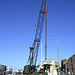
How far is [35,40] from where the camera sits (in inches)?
2400

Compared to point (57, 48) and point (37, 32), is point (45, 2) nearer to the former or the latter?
point (37, 32)

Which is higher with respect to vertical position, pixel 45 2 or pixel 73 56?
pixel 45 2

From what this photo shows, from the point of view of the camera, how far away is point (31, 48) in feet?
219

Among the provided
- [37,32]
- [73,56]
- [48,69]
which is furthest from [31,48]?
[73,56]

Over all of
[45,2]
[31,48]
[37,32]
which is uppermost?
[45,2]

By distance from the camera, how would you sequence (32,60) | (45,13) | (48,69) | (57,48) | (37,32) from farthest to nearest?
(32,60) → (37,32) → (45,13) → (48,69) → (57,48)

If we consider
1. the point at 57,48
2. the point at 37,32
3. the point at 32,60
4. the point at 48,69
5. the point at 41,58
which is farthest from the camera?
the point at 41,58

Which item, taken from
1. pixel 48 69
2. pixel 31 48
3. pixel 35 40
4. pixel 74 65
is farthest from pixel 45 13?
pixel 74 65

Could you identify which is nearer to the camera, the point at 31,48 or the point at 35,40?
the point at 35,40

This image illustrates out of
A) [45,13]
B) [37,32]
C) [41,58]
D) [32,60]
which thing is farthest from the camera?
[41,58]

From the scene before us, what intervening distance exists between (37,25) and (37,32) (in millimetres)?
3738

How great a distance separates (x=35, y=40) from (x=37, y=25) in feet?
27.2

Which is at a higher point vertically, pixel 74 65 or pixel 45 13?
pixel 45 13

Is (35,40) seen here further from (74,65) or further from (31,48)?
(74,65)
